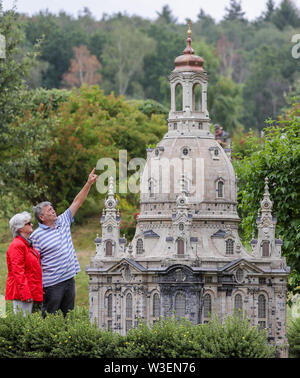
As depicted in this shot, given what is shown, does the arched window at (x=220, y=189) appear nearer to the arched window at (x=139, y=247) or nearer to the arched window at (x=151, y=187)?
the arched window at (x=151, y=187)

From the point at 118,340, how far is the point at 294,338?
81.9 feet

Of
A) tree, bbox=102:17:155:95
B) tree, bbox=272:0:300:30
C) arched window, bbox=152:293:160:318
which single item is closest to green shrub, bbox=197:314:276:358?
arched window, bbox=152:293:160:318

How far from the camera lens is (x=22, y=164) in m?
57.1

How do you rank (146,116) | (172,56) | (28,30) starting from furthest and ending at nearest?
(28,30)
(172,56)
(146,116)

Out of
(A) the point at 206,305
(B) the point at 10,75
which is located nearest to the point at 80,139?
(B) the point at 10,75

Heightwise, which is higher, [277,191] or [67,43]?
[67,43]

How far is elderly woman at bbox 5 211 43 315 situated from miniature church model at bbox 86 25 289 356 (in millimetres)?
24294

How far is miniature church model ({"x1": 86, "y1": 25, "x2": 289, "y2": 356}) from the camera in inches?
1858

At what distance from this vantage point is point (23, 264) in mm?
22625
